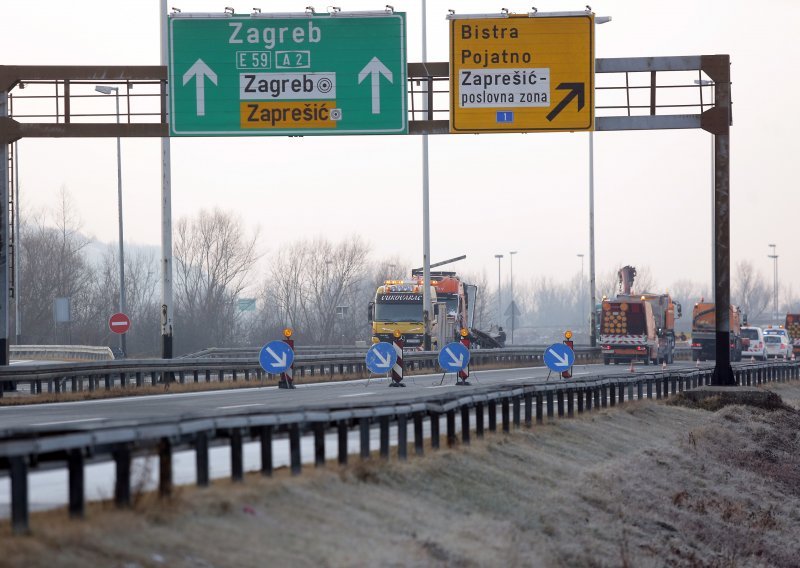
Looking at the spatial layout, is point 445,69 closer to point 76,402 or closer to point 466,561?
point 76,402

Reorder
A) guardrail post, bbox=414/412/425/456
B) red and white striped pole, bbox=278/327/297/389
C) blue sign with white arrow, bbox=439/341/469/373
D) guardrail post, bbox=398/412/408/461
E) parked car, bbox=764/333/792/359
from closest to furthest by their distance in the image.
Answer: guardrail post, bbox=398/412/408/461 → guardrail post, bbox=414/412/425/456 → blue sign with white arrow, bbox=439/341/469/373 → red and white striped pole, bbox=278/327/297/389 → parked car, bbox=764/333/792/359

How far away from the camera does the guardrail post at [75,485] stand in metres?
9.35

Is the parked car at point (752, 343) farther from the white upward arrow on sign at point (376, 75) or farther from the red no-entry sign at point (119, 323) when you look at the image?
the white upward arrow on sign at point (376, 75)

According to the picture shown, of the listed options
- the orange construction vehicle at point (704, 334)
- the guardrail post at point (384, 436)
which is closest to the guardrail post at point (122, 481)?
the guardrail post at point (384, 436)

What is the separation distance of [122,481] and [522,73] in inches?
884

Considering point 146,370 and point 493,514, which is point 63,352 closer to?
point 146,370

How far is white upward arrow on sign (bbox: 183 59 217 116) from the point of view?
31266 millimetres

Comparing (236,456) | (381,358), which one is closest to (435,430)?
(236,456)

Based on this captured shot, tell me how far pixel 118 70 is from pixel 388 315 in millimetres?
25595

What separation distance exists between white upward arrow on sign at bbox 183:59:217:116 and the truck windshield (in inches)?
980

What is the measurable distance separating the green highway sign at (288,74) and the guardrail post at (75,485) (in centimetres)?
2197

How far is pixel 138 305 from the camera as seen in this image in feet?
363

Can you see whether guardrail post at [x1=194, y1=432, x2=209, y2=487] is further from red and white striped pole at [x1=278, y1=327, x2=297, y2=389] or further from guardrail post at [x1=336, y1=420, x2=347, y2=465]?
red and white striped pole at [x1=278, y1=327, x2=297, y2=389]

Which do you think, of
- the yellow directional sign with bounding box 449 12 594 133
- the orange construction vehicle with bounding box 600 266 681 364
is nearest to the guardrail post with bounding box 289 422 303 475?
the yellow directional sign with bounding box 449 12 594 133
